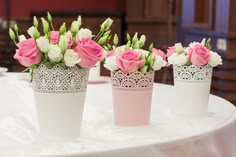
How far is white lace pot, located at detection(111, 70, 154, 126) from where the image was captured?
4.78ft

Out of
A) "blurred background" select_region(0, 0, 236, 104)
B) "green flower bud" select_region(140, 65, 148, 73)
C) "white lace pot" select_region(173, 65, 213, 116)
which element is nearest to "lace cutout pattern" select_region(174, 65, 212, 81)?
"white lace pot" select_region(173, 65, 213, 116)

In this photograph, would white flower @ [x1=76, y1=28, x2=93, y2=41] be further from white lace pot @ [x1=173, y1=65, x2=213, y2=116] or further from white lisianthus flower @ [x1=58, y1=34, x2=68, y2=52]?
white lace pot @ [x1=173, y1=65, x2=213, y2=116]

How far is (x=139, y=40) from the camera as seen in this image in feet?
4.98

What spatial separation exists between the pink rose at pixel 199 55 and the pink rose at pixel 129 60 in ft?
0.84

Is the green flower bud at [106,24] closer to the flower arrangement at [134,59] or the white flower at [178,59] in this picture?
the flower arrangement at [134,59]

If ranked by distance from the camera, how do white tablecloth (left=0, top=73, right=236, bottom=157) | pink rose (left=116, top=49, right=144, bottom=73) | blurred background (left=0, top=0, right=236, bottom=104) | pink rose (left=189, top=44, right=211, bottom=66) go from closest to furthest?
white tablecloth (left=0, top=73, right=236, bottom=157), pink rose (left=116, top=49, right=144, bottom=73), pink rose (left=189, top=44, right=211, bottom=66), blurred background (left=0, top=0, right=236, bottom=104)

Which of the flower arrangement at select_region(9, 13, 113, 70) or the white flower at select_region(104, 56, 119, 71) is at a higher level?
the flower arrangement at select_region(9, 13, 113, 70)

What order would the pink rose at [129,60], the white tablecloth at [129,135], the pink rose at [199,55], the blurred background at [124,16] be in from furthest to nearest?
the blurred background at [124,16] → the pink rose at [199,55] → the pink rose at [129,60] → the white tablecloth at [129,135]

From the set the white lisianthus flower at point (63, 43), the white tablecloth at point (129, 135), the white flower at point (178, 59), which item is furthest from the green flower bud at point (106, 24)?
the white flower at point (178, 59)

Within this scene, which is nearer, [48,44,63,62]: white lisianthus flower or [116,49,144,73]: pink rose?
[48,44,63,62]: white lisianthus flower

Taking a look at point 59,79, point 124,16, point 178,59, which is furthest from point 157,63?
point 124,16

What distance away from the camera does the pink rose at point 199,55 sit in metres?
1.62

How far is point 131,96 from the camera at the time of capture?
1.45 m

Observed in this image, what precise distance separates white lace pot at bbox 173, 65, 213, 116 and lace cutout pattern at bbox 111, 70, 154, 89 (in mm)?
215
